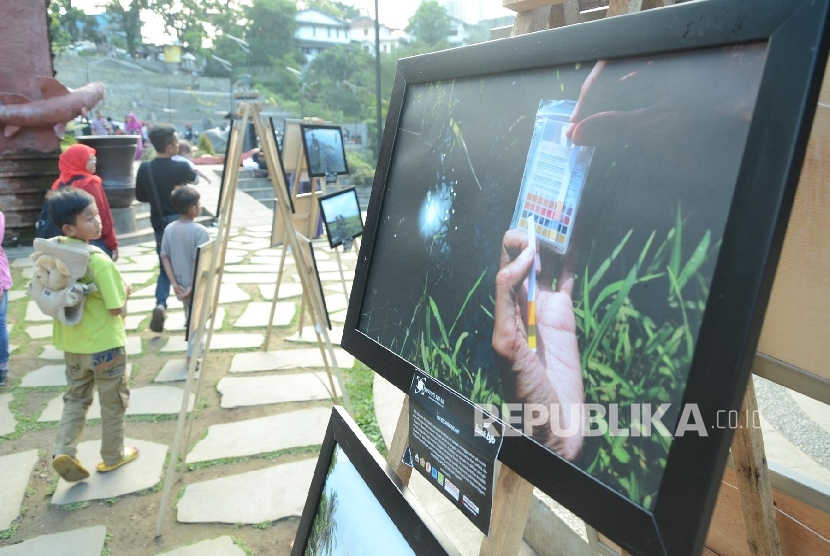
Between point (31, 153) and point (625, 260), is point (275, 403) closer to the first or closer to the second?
point (625, 260)

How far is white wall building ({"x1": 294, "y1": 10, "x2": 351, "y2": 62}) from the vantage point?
6353 cm

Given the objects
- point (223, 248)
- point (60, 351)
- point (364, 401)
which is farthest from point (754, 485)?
point (60, 351)

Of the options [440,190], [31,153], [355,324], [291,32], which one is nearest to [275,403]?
[355,324]

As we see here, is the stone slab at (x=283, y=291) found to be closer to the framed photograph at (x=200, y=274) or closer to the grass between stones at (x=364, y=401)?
the grass between stones at (x=364, y=401)

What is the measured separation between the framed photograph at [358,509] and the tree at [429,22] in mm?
57829

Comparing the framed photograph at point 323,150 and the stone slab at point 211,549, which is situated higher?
the framed photograph at point 323,150

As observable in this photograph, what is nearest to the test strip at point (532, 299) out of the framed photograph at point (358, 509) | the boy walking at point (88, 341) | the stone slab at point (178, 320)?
the framed photograph at point (358, 509)

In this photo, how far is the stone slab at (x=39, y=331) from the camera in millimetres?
4910

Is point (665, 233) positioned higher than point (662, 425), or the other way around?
point (665, 233)

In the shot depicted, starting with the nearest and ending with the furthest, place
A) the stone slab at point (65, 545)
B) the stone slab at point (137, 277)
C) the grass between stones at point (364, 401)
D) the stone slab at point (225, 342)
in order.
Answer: the stone slab at point (65, 545) → the grass between stones at point (364, 401) → the stone slab at point (225, 342) → the stone slab at point (137, 277)

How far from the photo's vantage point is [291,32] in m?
59.7

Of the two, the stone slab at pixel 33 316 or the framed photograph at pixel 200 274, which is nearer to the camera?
the framed photograph at pixel 200 274

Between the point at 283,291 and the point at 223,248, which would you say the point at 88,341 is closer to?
the point at 223,248

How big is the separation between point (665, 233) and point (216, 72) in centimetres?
5586
